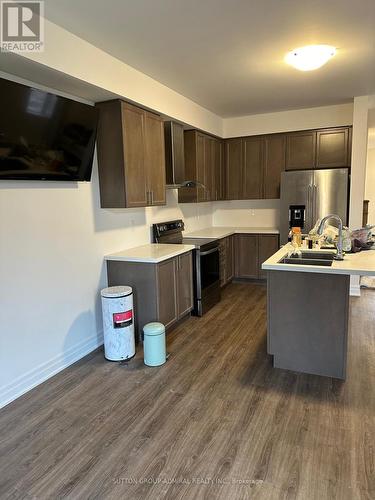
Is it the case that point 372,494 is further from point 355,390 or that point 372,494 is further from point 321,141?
point 321,141

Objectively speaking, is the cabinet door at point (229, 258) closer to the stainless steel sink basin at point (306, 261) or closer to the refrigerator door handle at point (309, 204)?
the refrigerator door handle at point (309, 204)

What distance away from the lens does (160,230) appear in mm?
4414

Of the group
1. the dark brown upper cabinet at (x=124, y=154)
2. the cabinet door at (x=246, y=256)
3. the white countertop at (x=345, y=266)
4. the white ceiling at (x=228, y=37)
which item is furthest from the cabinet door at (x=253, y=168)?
the white countertop at (x=345, y=266)

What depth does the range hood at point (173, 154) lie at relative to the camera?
4.21 m

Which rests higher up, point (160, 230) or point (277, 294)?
point (160, 230)

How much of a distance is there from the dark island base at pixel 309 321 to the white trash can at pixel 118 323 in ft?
4.11

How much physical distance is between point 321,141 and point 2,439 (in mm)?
5176

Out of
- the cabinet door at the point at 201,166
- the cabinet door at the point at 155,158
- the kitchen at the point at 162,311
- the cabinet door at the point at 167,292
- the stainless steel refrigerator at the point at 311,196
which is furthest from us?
the cabinet door at the point at 201,166

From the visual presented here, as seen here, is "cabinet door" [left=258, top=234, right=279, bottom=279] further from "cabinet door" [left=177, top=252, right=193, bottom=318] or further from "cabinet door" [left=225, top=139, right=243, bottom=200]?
"cabinet door" [left=177, top=252, right=193, bottom=318]

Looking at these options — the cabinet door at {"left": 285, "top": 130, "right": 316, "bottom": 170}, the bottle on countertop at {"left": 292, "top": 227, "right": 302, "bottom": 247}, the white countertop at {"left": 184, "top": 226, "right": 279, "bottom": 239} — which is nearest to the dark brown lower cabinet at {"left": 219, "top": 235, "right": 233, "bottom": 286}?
the white countertop at {"left": 184, "top": 226, "right": 279, "bottom": 239}

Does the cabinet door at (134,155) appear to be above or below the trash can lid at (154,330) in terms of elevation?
above

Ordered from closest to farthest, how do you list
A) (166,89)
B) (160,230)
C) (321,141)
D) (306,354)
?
(306,354), (166,89), (160,230), (321,141)

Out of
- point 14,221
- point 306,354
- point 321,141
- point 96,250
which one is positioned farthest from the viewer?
point 321,141

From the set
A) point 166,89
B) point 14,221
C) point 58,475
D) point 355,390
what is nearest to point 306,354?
point 355,390
